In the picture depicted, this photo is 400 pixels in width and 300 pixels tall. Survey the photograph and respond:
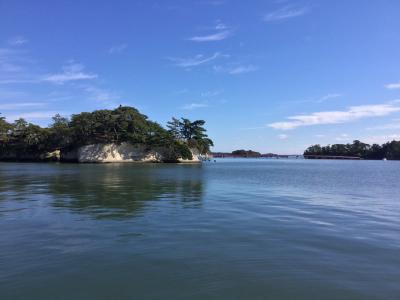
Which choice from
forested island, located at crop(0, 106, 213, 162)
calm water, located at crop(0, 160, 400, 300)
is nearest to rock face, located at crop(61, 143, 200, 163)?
forested island, located at crop(0, 106, 213, 162)

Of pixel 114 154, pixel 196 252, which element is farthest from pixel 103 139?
pixel 196 252

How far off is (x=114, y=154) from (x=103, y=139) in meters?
5.45

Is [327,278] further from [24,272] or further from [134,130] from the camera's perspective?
[134,130]

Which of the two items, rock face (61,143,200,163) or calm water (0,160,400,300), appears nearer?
calm water (0,160,400,300)

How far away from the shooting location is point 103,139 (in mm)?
105625

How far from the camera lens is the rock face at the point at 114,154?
105m

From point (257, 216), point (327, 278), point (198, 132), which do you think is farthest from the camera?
point (198, 132)

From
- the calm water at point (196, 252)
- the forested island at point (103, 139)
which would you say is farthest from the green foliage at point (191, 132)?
the calm water at point (196, 252)

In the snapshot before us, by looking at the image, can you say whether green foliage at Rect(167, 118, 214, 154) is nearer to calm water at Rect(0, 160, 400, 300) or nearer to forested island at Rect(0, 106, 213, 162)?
forested island at Rect(0, 106, 213, 162)

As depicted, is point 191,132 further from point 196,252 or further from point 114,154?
point 196,252

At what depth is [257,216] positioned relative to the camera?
15.8m

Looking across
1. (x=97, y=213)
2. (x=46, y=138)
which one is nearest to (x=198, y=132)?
(x=46, y=138)

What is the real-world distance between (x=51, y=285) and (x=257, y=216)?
10.1 meters

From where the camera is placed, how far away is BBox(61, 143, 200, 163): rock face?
10475cm
